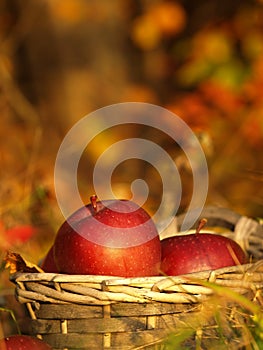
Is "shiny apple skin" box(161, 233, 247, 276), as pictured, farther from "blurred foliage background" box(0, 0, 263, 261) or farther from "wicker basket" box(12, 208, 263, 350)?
"blurred foliage background" box(0, 0, 263, 261)

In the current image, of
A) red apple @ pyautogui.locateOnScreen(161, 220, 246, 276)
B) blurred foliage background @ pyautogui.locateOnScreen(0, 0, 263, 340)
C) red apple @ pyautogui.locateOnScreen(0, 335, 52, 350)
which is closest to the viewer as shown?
red apple @ pyautogui.locateOnScreen(0, 335, 52, 350)

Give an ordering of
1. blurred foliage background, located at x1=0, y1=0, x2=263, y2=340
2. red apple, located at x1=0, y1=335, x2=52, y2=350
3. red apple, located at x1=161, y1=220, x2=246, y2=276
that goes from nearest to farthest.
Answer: red apple, located at x1=0, y1=335, x2=52, y2=350, red apple, located at x1=161, y1=220, x2=246, y2=276, blurred foliage background, located at x1=0, y1=0, x2=263, y2=340

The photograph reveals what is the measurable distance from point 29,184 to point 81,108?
2263mm

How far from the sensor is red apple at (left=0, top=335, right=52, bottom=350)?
1.38 metres

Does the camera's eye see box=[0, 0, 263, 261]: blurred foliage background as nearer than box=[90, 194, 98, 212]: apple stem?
No

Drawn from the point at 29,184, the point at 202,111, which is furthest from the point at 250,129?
the point at 29,184

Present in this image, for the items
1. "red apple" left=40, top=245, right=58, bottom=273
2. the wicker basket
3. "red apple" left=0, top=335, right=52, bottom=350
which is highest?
"red apple" left=40, top=245, right=58, bottom=273

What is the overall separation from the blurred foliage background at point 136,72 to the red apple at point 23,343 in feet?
8.47

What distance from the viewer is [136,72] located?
18.4 ft

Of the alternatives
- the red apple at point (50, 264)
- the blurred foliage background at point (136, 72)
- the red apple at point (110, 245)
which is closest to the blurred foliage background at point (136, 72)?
the blurred foliage background at point (136, 72)

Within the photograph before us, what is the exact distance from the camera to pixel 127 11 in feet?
19.4

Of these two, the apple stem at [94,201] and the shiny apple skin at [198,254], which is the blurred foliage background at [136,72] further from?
the apple stem at [94,201]

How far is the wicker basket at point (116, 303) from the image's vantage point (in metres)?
1.38

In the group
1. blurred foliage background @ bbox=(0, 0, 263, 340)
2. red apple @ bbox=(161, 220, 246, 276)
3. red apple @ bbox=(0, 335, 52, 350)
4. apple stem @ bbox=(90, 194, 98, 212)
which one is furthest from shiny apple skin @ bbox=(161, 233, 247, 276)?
blurred foliage background @ bbox=(0, 0, 263, 340)
